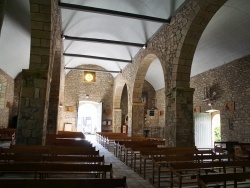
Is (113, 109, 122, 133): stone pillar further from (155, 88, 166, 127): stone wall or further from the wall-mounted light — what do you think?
the wall-mounted light

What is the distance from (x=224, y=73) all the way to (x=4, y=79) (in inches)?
513

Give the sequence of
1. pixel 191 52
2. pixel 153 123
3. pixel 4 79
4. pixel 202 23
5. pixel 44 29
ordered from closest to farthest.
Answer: pixel 44 29, pixel 202 23, pixel 191 52, pixel 4 79, pixel 153 123

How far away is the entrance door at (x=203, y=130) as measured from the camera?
11.5m

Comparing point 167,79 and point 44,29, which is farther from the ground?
point 44,29

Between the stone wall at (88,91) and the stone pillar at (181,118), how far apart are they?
12.8 m

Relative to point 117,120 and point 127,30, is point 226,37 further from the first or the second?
point 117,120

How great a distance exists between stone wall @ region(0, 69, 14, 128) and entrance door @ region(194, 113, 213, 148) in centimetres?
1164

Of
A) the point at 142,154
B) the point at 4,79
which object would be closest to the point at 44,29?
the point at 142,154

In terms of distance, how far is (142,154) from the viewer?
5.09 metres

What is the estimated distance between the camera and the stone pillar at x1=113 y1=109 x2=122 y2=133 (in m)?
18.8

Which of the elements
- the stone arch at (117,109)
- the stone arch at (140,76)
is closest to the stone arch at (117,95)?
the stone arch at (117,109)

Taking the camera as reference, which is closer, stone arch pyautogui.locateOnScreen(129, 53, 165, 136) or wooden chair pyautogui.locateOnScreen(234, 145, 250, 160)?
wooden chair pyautogui.locateOnScreen(234, 145, 250, 160)

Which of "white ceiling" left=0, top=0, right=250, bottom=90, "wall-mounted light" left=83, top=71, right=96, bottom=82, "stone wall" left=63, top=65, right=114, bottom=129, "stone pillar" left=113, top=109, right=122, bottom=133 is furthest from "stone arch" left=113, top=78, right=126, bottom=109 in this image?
"white ceiling" left=0, top=0, right=250, bottom=90

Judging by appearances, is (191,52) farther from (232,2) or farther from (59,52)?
(59,52)
